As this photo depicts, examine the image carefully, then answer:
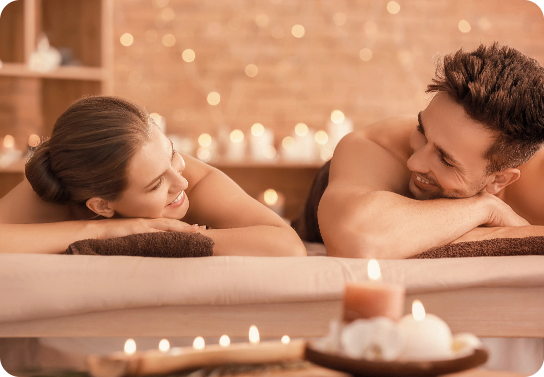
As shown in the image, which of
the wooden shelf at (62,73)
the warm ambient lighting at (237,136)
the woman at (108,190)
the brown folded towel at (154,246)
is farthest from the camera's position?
the warm ambient lighting at (237,136)

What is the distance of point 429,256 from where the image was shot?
1272 mm

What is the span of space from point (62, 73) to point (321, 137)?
5.06 ft

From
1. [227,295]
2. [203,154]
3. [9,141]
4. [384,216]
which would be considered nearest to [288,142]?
[203,154]

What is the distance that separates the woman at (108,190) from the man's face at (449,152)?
395mm

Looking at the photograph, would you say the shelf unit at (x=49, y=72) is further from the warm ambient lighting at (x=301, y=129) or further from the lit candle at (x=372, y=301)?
the lit candle at (x=372, y=301)

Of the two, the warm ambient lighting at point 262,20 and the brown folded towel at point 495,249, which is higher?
the warm ambient lighting at point 262,20

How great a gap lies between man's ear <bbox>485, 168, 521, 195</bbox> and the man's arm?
4 centimetres

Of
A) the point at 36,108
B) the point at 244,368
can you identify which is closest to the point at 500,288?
the point at 244,368

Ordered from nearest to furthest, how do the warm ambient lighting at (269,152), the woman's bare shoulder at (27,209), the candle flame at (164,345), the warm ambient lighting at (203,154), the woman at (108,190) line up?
the candle flame at (164,345)
the woman at (108,190)
the woman's bare shoulder at (27,209)
the warm ambient lighting at (203,154)
the warm ambient lighting at (269,152)

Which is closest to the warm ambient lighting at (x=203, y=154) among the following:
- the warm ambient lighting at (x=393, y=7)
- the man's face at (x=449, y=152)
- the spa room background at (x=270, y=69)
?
the spa room background at (x=270, y=69)

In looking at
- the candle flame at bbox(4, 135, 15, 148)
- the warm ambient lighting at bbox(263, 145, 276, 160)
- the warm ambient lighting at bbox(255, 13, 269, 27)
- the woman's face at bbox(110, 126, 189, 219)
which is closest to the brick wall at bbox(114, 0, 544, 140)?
the warm ambient lighting at bbox(255, 13, 269, 27)

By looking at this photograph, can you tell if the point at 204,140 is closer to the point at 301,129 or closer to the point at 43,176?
the point at 301,129

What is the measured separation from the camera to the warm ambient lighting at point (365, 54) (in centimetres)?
363

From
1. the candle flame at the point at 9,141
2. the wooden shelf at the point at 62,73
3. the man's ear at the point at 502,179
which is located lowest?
the man's ear at the point at 502,179
